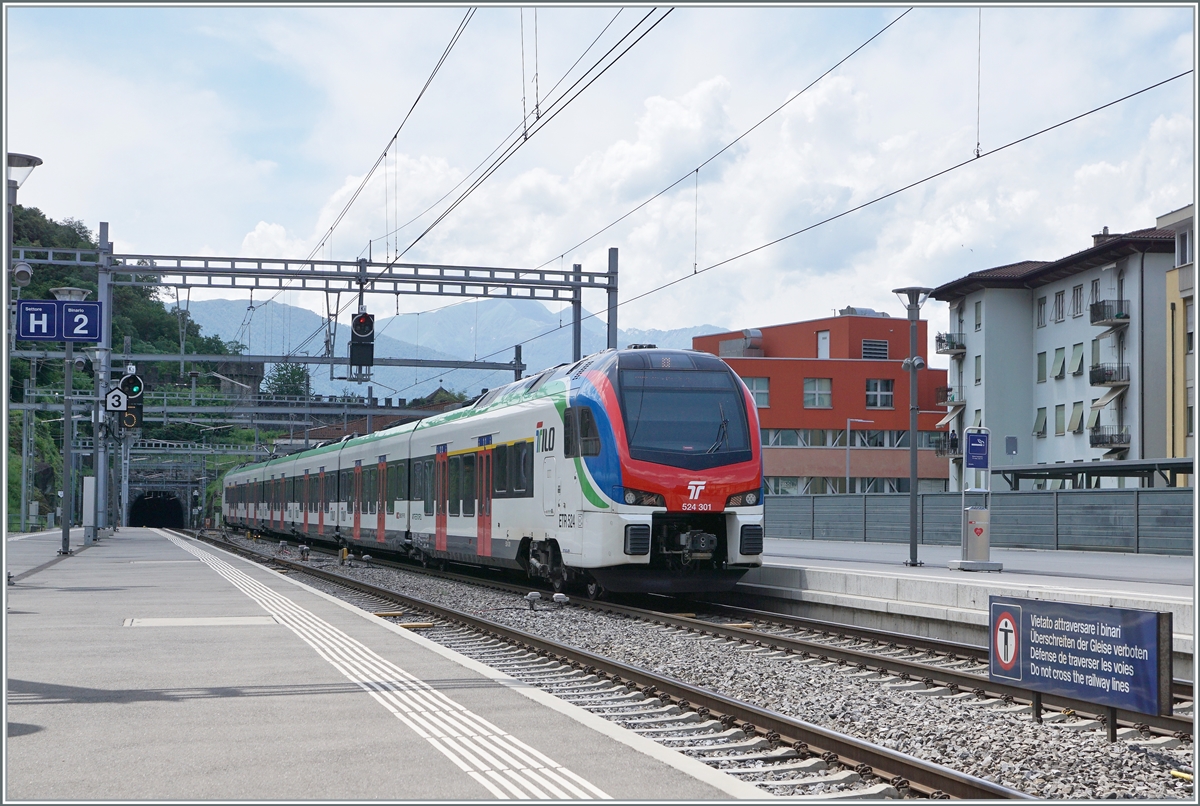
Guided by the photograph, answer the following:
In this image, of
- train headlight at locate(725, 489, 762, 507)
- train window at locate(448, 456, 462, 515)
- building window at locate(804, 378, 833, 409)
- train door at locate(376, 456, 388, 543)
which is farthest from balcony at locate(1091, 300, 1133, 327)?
train headlight at locate(725, 489, 762, 507)

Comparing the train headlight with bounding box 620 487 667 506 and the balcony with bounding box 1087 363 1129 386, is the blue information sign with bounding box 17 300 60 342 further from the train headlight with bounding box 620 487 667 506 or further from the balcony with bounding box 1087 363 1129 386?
the balcony with bounding box 1087 363 1129 386

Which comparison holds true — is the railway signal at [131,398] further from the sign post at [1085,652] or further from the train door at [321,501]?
the sign post at [1085,652]

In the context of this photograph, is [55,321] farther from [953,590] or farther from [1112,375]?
[1112,375]

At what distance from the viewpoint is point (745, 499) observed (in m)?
17.5

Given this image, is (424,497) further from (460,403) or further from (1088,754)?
(1088,754)

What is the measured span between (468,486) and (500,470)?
232cm

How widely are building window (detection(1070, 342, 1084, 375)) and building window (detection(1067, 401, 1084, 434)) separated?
1.41 m

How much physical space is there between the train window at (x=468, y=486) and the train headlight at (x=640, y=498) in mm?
6564

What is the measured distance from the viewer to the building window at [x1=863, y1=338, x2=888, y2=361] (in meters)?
76.0

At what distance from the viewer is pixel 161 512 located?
154750mm

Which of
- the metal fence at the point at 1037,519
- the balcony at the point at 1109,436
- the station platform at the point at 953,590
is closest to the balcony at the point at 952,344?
the balcony at the point at 1109,436

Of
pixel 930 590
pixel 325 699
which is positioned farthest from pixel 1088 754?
pixel 930 590

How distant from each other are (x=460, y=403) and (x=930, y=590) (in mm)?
12993

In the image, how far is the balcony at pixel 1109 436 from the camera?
5275 centimetres
